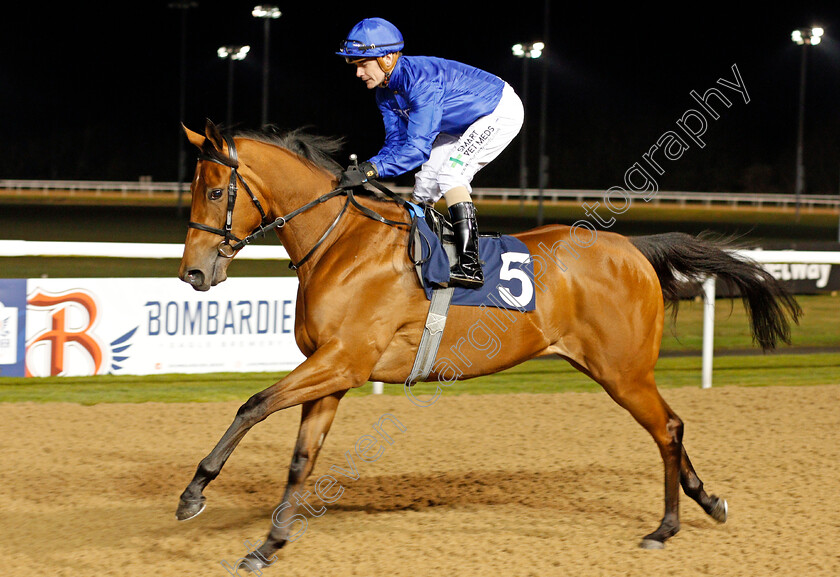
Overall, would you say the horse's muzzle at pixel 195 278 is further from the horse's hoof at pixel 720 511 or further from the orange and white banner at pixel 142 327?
the orange and white banner at pixel 142 327

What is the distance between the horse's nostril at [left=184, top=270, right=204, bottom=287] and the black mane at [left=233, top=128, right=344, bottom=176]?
62cm

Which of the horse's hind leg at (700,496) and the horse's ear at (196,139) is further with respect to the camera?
the horse's hind leg at (700,496)

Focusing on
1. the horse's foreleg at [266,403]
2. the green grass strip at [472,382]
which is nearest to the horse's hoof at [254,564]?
the horse's foreleg at [266,403]

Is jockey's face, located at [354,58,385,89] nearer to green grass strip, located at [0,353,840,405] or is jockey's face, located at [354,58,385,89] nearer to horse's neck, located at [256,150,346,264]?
horse's neck, located at [256,150,346,264]

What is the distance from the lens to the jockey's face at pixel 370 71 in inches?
138

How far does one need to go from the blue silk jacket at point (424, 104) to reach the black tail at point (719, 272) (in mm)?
966

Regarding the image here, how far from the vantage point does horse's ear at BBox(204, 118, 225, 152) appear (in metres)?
3.26

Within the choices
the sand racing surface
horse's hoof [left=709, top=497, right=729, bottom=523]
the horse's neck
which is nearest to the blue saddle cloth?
the horse's neck

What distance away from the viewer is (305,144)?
3639 millimetres

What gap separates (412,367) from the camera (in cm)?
357

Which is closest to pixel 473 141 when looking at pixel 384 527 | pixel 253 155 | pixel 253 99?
pixel 253 155

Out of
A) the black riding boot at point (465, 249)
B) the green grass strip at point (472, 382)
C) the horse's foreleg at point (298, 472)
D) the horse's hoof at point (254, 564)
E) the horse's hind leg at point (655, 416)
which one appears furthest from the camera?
the green grass strip at point (472, 382)

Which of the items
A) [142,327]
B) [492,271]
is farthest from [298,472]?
[142,327]

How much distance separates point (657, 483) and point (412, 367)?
1.57 m
